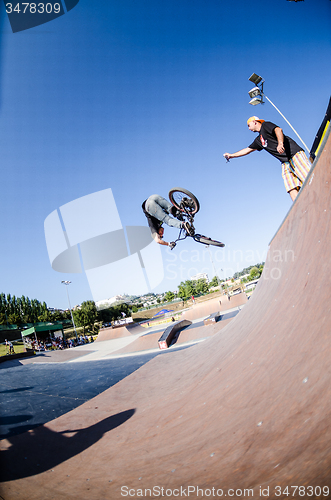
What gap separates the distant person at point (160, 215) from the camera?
588 cm

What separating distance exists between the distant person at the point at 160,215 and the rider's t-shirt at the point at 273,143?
244 centimetres

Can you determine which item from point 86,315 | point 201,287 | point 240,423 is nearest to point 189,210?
point 240,423

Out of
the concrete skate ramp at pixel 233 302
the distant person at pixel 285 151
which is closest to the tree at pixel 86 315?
the concrete skate ramp at pixel 233 302

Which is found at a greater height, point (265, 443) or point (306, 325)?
point (306, 325)

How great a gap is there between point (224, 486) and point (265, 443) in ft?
1.14

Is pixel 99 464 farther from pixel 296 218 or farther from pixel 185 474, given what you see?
pixel 296 218

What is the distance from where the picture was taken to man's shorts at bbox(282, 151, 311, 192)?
12.2 ft

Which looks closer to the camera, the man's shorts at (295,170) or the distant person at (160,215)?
the man's shorts at (295,170)

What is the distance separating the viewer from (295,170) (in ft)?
12.6

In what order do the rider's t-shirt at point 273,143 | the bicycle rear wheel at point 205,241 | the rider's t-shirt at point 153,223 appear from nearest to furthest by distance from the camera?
the rider's t-shirt at point 273,143
the bicycle rear wheel at point 205,241
the rider's t-shirt at point 153,223

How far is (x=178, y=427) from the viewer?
2238 mm

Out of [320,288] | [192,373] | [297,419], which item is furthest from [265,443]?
[192,373]

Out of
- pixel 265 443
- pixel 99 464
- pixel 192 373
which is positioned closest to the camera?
pixel 265 443

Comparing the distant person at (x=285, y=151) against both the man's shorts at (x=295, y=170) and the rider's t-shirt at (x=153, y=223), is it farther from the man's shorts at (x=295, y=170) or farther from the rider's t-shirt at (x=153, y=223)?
the rider's t-shirt at (x=153, y=223)
